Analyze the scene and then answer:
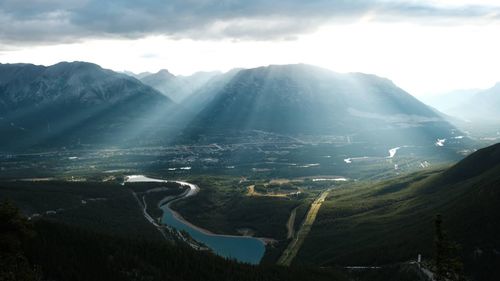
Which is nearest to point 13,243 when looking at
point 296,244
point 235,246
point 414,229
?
point 296,244

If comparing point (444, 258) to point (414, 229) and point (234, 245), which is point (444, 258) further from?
point (234, 245)

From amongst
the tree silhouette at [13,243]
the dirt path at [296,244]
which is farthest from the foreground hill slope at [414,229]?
the tree silhouette at [13,243]

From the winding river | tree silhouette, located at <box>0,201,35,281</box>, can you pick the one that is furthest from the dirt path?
tree silhouette, located at <box>0,201,35,281</box>

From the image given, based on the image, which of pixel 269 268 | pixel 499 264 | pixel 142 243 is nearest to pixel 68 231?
pixel 142 243

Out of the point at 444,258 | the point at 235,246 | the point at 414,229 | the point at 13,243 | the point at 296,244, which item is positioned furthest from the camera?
the point at 235,246

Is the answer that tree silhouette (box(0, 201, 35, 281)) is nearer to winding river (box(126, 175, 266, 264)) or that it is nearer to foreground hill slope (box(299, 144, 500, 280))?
foreground hill slope (box(299, 144, 500, 280))

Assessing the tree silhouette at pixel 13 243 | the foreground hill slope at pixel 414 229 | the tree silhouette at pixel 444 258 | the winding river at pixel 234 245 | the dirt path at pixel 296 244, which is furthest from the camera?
the winding river at pixel 234 245

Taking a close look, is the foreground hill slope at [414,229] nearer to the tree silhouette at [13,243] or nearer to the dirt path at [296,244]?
the dirt path at [296,244]

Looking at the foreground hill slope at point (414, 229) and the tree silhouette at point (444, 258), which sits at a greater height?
the tree silhouette at point (444, 258)

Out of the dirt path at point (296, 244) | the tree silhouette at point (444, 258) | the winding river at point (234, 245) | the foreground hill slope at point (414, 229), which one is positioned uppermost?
the tree silhouette at point (444, 258)

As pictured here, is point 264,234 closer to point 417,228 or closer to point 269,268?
point 417,228

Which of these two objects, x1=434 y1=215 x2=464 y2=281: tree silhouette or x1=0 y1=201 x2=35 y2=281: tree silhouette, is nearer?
x1=434 y1=215 x2=464 y2=281: tree silhouette
